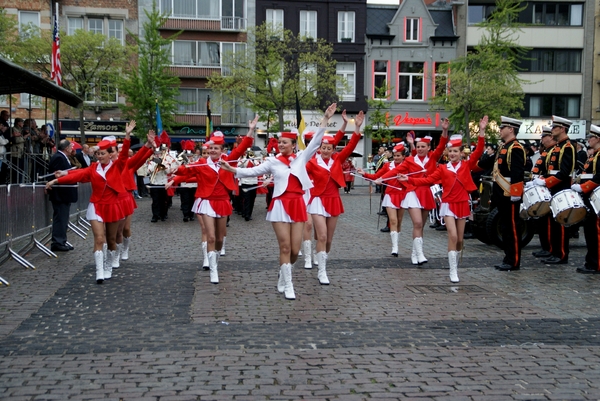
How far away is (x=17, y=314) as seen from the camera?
25.9 feet

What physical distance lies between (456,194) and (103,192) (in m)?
4.94

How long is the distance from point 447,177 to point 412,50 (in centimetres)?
3807

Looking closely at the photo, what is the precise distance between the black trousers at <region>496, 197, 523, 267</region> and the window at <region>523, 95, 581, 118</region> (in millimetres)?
38346

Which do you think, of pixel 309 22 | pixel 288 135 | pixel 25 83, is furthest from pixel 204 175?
pixel 309 22

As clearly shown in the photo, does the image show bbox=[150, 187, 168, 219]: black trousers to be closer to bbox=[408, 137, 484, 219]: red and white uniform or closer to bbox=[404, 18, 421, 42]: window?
bbox=[408, 137, 484, 219]: red and white uniform

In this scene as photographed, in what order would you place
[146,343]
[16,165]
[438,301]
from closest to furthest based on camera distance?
1. [146,343]
2. [438,301]
3. [16,165]

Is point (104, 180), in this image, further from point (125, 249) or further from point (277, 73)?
point (277, 73)

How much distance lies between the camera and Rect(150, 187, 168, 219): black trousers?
19.2 metres

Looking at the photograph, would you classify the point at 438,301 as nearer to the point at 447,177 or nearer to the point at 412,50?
the point at 447,177

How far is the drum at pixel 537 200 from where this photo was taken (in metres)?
11.1

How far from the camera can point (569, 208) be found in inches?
422

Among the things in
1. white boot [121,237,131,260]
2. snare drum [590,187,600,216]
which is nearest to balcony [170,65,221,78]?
white boot [121,237,131,260]

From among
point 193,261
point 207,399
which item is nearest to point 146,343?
point 207,399

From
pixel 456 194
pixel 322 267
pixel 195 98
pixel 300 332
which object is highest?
pixel 195 98
